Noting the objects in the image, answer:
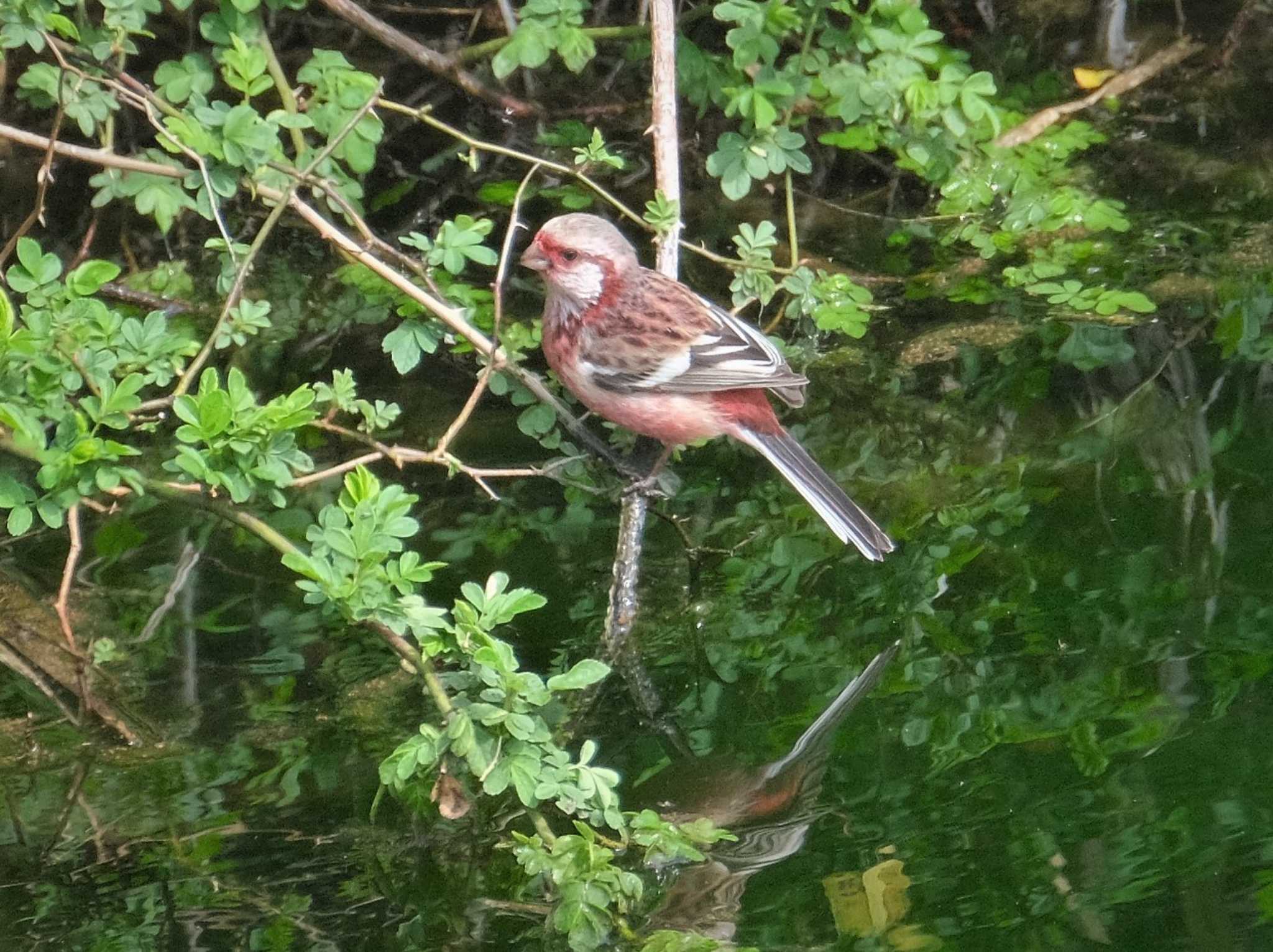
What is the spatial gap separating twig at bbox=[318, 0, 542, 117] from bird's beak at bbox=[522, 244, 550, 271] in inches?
55.8

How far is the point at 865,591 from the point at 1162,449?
3.66 ft

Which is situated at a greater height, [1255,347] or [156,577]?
[1255,347]

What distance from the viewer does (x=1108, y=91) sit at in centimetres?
683

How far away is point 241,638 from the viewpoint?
13.5 feet

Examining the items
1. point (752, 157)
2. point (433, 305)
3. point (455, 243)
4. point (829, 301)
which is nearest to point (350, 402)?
point (433, 305)

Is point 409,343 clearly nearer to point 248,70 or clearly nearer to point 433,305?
point 433,305

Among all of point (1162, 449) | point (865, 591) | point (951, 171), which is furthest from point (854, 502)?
point (951, 171)

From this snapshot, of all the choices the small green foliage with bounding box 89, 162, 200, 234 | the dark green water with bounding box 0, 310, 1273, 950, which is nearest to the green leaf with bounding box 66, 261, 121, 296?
the dark green water with bounding box 0, 310, 1273, 950

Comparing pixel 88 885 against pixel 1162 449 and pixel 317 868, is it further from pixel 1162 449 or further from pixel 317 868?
pixel 1162 449

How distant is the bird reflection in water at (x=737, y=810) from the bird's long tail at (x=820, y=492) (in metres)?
0.51

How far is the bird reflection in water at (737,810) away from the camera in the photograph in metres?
3.04

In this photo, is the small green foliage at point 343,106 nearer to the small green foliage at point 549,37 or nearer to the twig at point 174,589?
the small green foliage at point 549,37

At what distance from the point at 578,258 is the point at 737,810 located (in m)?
2.19

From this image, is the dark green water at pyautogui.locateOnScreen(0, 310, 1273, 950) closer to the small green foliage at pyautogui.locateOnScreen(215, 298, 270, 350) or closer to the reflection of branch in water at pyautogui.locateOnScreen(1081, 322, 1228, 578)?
the reflection of branch in water at pyautogui.locateOnScreen(1081, 322, 1228, 578)
